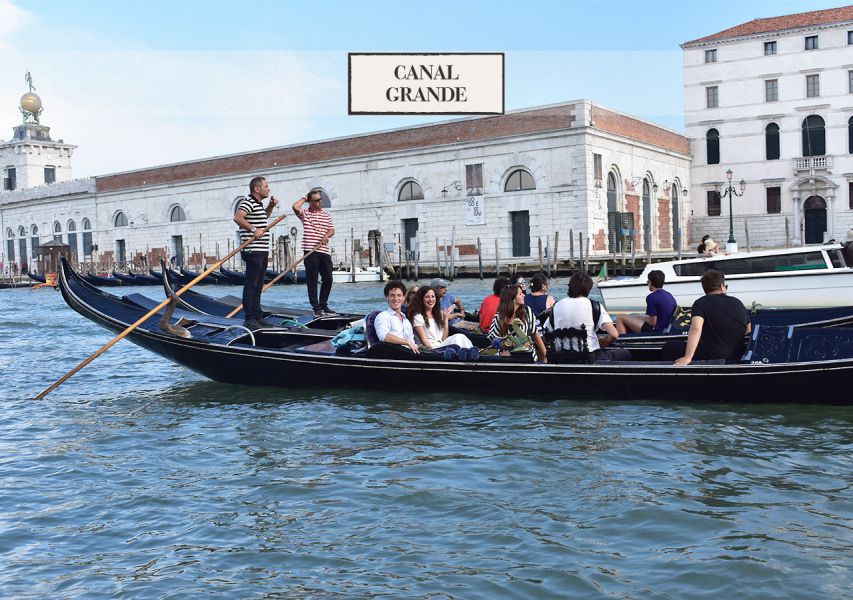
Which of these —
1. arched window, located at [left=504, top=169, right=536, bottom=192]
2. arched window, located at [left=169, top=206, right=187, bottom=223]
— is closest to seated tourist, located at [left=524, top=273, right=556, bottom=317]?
arched window, located at [left=504, top=169, right=536, bottom=192]

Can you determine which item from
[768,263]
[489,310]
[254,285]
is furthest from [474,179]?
[489,310]

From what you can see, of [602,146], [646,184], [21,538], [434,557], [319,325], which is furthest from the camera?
[646,184]

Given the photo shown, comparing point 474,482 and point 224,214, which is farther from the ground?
point 224,214

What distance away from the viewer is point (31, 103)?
6156 centimetres

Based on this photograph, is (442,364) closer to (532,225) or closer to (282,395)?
(282,395)

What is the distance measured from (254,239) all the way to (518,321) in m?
2.75

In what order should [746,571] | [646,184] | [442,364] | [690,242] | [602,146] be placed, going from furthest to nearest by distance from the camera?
[690,242], [646,184], [602,146], [442,364], [746,571]

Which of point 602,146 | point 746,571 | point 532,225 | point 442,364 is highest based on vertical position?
point 602,146

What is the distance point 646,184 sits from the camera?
111 ft

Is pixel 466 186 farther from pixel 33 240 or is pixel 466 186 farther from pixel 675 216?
pixel 33 240

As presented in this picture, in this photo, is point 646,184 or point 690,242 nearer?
point 646,184

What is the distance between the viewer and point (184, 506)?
480 cm

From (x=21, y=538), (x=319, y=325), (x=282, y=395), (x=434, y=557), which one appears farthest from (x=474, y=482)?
(x=319, y=325)

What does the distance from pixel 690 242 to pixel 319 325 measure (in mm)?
30069
